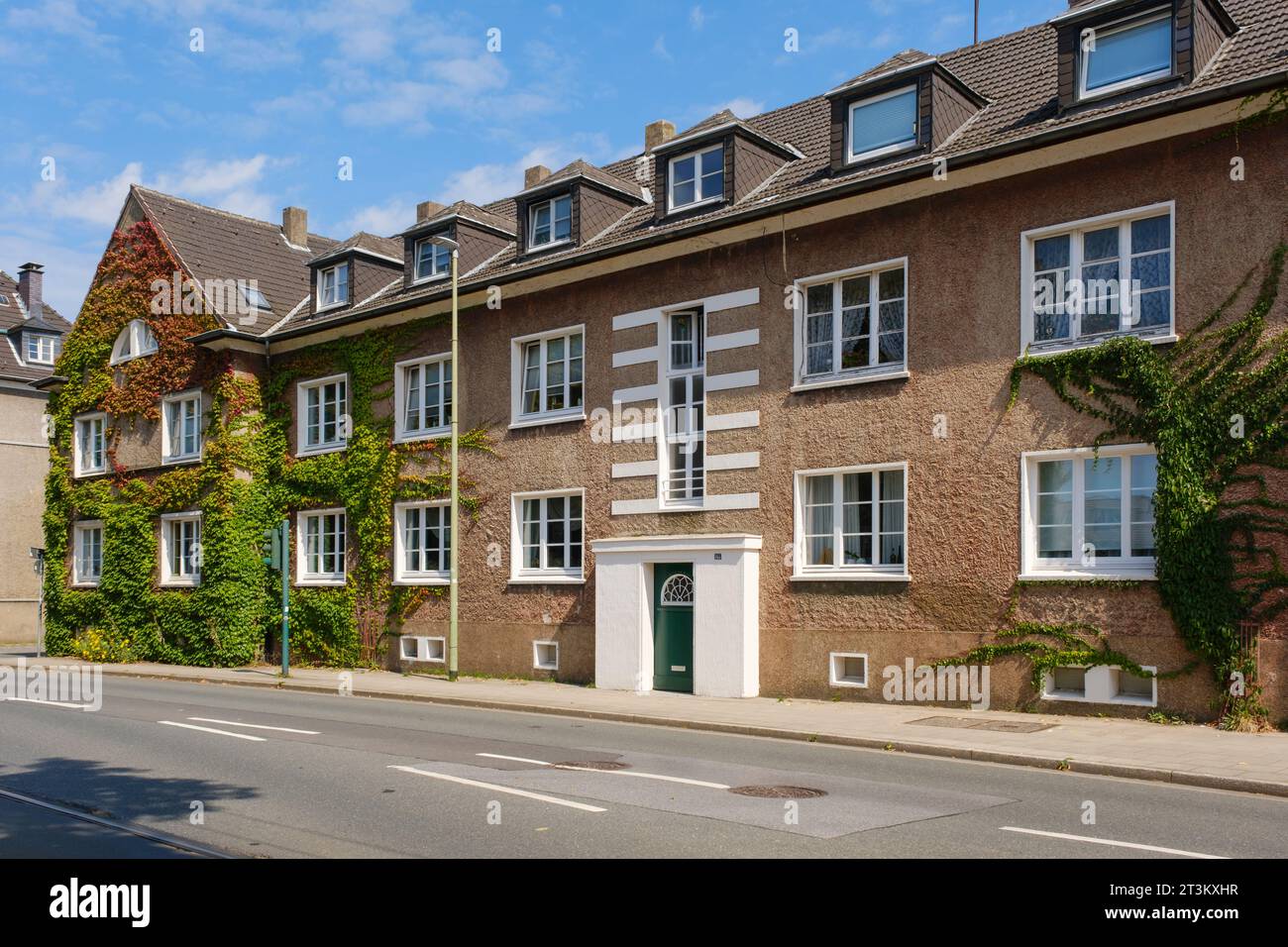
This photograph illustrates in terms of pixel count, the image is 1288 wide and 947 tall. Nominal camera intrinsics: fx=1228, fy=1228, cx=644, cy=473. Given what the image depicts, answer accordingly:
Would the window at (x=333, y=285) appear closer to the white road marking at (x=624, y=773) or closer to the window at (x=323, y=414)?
the window at (x=323, y=414)

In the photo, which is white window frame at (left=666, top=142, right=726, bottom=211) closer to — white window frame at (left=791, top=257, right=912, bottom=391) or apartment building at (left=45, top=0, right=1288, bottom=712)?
apartment building at (left=45, top=0, right=1288, bottom=712)

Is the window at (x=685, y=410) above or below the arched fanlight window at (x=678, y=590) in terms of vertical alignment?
above

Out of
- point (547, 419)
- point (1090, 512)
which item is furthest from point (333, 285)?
point (1090, 512)

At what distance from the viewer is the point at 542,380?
79.8ft

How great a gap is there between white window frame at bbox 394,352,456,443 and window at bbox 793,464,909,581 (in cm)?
907

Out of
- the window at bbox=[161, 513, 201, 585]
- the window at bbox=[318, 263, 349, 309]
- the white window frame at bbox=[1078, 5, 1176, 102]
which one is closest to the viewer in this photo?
the white window frame at bbox=[1078, 5, 1176, 102]

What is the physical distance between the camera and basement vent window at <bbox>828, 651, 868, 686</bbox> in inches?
739

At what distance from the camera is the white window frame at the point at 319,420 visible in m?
28.5

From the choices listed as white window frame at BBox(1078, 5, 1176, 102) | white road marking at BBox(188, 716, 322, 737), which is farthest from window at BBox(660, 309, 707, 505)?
white road marking at BBox(188, 716, 322, 737)

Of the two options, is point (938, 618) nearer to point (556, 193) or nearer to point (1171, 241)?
point (1171, 241)

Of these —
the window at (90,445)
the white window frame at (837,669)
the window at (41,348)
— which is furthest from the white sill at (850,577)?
the window at (41,348)

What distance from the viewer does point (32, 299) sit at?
51.5m

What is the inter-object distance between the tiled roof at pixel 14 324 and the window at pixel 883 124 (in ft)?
125

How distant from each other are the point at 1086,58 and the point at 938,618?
8.15 m
